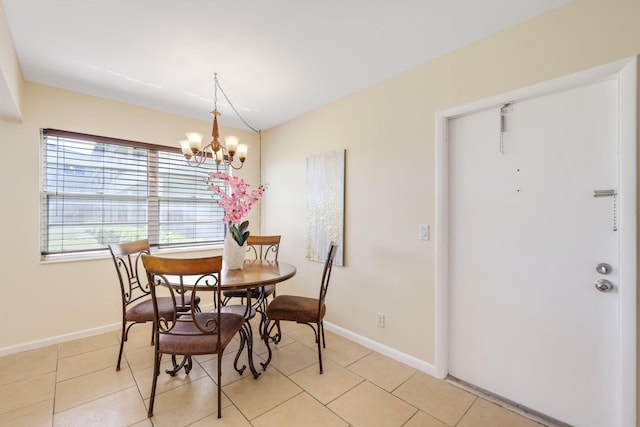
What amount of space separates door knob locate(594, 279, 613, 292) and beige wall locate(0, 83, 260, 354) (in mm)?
4004

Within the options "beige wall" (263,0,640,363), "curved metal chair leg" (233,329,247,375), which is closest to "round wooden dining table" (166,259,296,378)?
"curved metal chair leg" (233,329,247,375)

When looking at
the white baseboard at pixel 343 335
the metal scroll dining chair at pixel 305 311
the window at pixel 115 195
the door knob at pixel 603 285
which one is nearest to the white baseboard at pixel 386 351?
the white baseboard at pixel 343 335

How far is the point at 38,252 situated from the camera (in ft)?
8.32

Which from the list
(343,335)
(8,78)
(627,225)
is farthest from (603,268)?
(8,78)

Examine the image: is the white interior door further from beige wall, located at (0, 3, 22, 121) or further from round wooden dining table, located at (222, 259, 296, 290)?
beige wall, located at (0, 3, 22, 121)

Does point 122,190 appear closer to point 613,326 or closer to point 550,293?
point 550,293

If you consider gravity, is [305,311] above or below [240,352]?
above

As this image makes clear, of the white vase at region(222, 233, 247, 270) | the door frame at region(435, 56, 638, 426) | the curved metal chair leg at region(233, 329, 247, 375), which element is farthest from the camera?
the white vase at region(222, 233, 247, 270)

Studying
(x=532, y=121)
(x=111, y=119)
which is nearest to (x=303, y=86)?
(x=532, y=121)

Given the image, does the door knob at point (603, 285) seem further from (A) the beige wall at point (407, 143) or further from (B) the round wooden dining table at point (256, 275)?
(B) the round wooden dining table at point (256, 275)

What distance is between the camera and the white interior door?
152cm

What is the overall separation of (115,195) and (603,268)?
4123 mm

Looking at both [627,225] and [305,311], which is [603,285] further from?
[305,311]

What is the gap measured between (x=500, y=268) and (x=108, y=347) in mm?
3427
